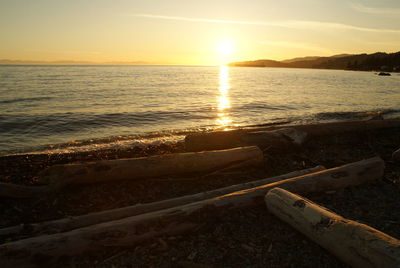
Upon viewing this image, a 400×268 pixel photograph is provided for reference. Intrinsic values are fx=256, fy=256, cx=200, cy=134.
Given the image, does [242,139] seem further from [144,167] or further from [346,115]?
[346,115]

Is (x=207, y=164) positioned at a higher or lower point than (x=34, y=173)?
higher

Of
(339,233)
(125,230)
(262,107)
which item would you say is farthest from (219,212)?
(262,107)

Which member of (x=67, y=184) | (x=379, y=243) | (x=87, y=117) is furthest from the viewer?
(x=87, y=117)

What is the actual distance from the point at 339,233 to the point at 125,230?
2658 millimetres

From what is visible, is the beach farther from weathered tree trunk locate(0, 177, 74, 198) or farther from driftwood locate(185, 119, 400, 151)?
driftwood locate(185, 119, 400, 151)

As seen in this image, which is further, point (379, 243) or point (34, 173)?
point (34, 173)

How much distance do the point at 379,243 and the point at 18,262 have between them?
12.8ft

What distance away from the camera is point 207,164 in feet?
19.7

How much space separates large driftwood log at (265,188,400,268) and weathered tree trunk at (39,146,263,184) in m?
2.17

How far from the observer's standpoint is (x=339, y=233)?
119 inches

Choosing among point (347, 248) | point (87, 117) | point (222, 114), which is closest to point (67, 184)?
point (347, 248)

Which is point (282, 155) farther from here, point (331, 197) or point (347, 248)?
point (347, 248)

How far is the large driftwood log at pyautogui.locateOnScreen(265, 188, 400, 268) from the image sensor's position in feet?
8.48

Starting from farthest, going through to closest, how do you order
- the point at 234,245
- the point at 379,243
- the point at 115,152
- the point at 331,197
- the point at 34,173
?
the point at 115,152
the point at 34,173
the point at 331,197
the point at 234,245
the point at 379,243
